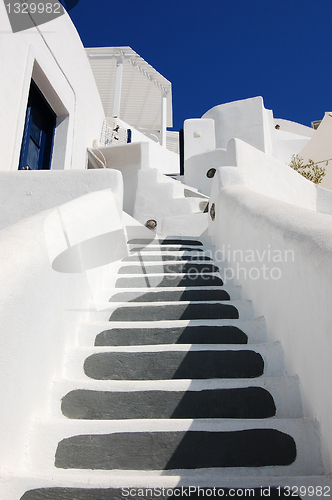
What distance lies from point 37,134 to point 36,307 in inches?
191

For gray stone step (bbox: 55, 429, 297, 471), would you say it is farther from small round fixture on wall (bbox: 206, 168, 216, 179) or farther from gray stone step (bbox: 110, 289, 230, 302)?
small round fixture on wall (bbox: 206, 168, 216, 179)

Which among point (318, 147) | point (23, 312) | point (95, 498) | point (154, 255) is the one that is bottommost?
point (95, 498)

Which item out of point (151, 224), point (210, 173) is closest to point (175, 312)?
point (151, 224)

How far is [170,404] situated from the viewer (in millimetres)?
1916

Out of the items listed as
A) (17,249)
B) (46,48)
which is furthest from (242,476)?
(46,48)

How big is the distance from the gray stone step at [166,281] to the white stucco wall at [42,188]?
3.08ft

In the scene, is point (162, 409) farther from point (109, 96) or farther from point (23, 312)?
point (109, 96)

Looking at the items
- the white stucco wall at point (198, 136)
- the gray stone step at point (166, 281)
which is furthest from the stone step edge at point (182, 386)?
the white stucco wall at point (198, 136)

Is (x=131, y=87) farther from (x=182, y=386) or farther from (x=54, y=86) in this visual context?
(x=182, y=386)

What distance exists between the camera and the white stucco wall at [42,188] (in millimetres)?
3760

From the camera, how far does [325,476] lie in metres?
1.47

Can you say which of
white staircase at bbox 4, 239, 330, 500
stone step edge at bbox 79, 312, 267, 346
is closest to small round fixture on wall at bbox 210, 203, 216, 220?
→ white staircase at bbox 4, 239, 330, 500

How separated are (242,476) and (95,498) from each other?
60 centimetres

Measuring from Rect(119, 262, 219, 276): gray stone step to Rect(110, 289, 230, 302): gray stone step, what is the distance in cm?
47
